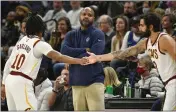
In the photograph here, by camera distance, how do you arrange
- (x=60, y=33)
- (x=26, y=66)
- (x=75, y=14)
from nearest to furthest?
1. (x=26, y=66)
2. (x=60, y=33)
3. (x=75, y=14)

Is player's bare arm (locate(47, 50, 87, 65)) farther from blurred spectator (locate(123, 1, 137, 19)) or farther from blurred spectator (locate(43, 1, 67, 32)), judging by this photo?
blurred spectator (locate(43, 1, 67, 32))

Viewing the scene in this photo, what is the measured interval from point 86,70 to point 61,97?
1.35m

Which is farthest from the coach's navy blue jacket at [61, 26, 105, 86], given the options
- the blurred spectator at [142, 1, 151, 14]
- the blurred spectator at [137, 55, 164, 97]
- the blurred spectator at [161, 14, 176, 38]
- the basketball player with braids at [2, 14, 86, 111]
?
the blurred spectator at [142, 1, 151, 14]

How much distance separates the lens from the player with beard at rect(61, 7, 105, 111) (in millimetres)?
9297

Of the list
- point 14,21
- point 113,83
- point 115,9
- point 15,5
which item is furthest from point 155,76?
point 15,5

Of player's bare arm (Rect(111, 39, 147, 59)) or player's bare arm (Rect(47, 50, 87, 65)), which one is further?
player's bare arm (Rect(111, 39, 147, 59))

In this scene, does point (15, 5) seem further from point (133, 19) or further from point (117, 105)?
point (117, 105)

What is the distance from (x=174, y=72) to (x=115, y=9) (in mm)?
6061

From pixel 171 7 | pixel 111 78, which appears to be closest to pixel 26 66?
pixel 111 78

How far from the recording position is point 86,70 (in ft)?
30.6

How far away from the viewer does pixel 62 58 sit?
8.69 m

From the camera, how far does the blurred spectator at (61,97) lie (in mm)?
10312

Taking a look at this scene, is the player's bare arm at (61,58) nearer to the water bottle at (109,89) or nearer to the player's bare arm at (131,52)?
the player's bare arm at (131,52)

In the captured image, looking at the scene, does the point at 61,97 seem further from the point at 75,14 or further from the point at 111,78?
the point at 75,14
